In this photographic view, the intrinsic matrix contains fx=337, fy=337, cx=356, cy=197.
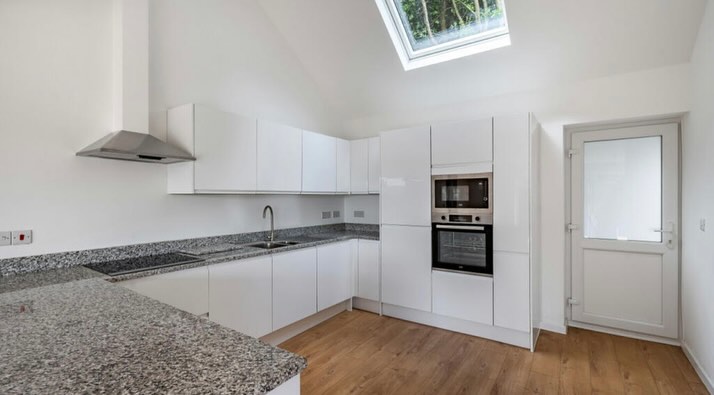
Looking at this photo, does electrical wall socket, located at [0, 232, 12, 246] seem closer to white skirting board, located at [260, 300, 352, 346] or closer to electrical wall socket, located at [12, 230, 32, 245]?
electrical wall socket, located at [12, 230, 32, 245]

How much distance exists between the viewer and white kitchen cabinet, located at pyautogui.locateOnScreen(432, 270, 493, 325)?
304 cm

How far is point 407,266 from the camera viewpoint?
348cm

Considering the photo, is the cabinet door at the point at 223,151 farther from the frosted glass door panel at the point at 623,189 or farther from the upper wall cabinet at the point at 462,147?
the frosted glass door panel at the point at 623,189

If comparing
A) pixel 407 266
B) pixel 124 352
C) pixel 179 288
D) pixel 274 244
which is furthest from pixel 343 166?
pixel 124 352

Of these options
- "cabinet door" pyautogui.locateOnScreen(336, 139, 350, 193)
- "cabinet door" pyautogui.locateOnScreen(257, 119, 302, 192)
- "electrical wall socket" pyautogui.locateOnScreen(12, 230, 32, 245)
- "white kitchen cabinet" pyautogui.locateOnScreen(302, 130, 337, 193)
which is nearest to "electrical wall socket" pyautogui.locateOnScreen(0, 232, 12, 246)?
"electrical wall socket" pyautogui.locateOnScreen(12, 230, 32, 245)

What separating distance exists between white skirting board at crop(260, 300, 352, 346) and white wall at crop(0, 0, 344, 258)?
106 cm

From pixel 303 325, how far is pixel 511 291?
1.96 meters

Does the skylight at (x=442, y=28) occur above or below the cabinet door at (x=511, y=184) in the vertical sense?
above

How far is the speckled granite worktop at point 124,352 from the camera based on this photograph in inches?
30.0

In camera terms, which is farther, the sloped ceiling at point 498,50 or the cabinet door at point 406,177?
the cabinet door at point 406,177

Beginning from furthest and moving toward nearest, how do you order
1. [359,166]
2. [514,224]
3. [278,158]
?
[359,166], [278,158], [514,224]

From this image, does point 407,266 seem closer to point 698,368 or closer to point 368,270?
point 368,270

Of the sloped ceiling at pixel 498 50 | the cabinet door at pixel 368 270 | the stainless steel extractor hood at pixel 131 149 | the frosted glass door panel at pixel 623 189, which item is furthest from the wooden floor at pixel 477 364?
the sloped ceiling at pixel 498 50

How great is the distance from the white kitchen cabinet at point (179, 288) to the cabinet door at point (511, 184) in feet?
7.92
